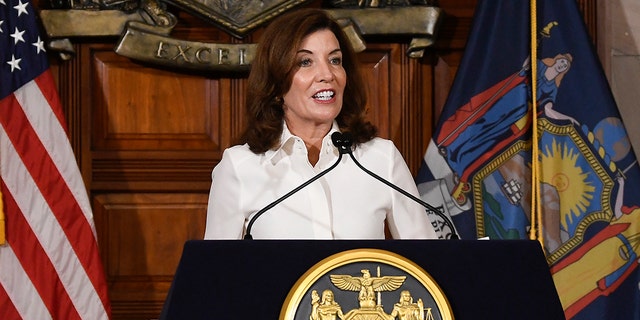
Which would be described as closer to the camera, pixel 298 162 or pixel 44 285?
pixel 298 162

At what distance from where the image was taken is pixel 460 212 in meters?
3.38

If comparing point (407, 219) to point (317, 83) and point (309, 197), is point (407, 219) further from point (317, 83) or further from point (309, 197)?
→ point (317, 83)

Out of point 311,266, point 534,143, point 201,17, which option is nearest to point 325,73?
point 311,266

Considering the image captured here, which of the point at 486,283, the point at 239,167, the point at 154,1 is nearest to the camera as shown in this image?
the point at 486,283

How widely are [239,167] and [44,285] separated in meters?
1.13

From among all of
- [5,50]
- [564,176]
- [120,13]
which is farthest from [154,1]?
[564,176]

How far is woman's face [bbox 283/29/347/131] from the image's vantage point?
2422 mm

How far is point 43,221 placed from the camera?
3268 millimetres

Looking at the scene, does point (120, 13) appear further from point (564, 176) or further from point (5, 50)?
point (564, 176)

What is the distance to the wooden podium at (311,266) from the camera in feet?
5.29

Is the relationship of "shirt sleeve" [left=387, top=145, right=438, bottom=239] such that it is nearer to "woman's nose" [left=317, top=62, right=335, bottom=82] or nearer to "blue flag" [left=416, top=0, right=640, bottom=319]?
"woman's nose" [left=317, top=62, right=335, bottom=82]

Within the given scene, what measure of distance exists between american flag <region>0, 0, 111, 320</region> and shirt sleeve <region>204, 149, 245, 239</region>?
1008mm

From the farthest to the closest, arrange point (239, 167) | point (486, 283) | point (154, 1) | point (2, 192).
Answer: point (154, 1), point (2, 192), point (239, 167), point (486, 283)

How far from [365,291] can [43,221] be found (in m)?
1.91
